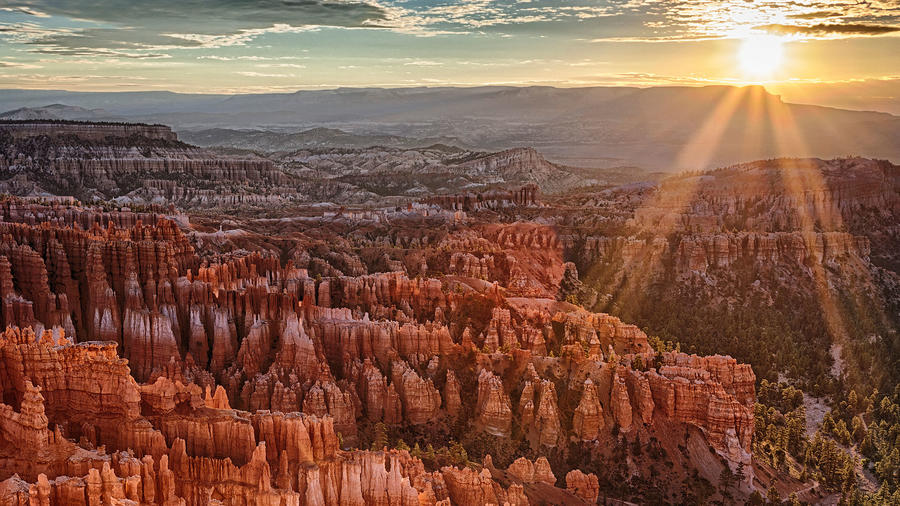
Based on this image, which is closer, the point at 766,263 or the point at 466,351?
the point at 466,351

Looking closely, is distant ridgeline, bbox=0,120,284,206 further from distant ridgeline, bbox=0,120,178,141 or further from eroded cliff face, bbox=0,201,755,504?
eroded cliff face, bbox=0,201,755,504

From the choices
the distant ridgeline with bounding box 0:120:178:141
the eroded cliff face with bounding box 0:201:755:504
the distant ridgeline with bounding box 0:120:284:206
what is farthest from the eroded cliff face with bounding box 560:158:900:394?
the distant ridgeline with bounding box 0:120:178:141

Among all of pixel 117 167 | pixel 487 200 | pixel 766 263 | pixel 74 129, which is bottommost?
pixel 487 200

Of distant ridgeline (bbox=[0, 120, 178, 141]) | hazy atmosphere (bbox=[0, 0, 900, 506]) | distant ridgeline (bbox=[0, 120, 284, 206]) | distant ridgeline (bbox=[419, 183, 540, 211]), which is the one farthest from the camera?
distant ridgeline (bbox=[0, 120, 178, 141])

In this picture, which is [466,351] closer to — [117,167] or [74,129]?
[117,167]

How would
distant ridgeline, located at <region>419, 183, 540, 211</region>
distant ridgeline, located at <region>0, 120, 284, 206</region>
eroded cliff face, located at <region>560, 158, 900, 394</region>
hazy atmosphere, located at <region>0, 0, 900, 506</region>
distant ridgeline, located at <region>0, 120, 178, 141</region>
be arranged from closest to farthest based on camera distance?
hazy atmosphere, located at <region>0, 0, 900, 506</region> → eroded cliff face, located at <region>560, 158, 900, 394</region> → distant ridgeline, located at <region>419, 183, 540, 211</region> → distant ridgeline, located at <region>0, 120, 284, 206</region> → distant ridgeline, located at <region>0, 120, 178, 141</region>

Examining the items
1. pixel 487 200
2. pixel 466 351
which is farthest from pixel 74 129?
pixel 466 351
